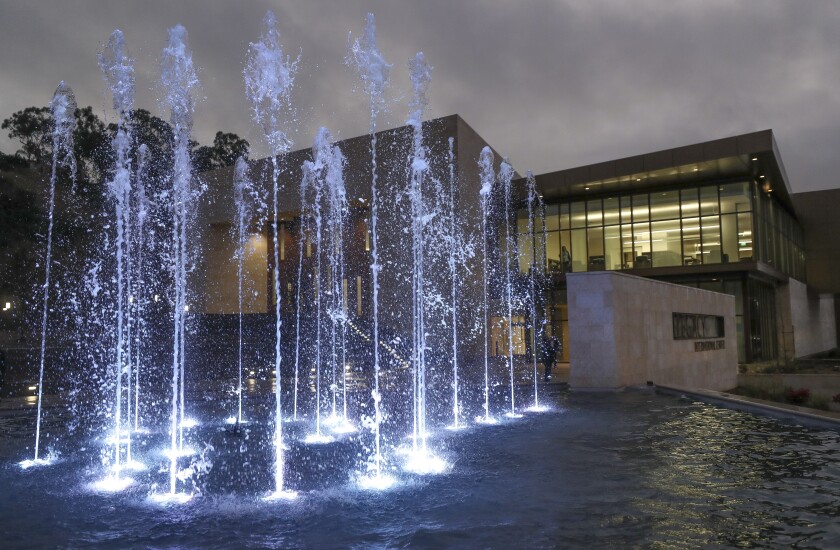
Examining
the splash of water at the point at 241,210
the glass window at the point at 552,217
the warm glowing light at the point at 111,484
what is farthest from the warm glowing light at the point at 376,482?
the splash of water at the point at 241,210

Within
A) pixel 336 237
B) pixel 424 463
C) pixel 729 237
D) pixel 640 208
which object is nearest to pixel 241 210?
pixel 336 237

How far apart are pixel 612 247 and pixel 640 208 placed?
231cm

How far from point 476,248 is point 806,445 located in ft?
81.9

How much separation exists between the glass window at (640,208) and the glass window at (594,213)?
5.38ft

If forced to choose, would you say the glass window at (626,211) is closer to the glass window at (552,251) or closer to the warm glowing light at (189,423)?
the glass window at (552,251)

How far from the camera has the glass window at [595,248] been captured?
32.2 meters

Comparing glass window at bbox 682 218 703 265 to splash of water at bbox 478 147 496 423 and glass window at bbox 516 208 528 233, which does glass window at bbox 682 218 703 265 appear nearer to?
glass window at bbox 516 208 528 233

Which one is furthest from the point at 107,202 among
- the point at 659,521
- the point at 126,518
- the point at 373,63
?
the point at 659,521

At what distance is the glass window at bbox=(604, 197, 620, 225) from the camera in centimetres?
3186

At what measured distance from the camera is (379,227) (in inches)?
1362

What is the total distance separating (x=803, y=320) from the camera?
41156mm

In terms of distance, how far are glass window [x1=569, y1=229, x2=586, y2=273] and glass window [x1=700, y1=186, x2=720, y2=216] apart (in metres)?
5.63

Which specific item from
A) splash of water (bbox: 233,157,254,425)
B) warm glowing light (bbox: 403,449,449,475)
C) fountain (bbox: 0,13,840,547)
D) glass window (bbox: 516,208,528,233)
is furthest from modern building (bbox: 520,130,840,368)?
warm glowing light (bbox: 403,449,449,475)

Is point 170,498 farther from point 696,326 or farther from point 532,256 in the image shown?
point 532,256
